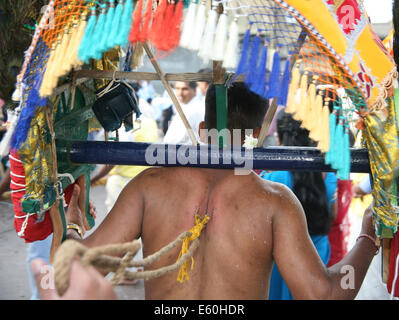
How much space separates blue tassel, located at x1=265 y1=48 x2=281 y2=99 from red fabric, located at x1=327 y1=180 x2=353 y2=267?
6.66 feet

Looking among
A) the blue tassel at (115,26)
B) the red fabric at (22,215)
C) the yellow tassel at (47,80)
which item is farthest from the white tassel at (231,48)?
the red fabric at (22,215)

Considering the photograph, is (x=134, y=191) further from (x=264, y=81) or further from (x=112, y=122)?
(x=264, y=81)

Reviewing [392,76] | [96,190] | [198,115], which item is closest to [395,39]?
[392,76]

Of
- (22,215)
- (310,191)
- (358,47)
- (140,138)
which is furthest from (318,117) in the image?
(140,138)

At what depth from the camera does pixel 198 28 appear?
1378 millimetres

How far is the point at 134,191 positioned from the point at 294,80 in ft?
2.57

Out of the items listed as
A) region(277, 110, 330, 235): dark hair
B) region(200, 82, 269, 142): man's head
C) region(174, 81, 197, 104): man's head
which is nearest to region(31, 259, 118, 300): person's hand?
region(200, 82, 269, 142): man's head

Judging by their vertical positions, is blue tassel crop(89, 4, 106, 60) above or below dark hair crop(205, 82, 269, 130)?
above

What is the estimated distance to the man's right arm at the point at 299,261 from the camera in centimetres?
174

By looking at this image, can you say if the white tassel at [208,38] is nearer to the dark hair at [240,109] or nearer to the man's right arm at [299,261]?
the dark hair at [240,109]

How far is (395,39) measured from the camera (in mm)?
1863

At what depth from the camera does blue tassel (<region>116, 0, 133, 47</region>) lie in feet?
4.64

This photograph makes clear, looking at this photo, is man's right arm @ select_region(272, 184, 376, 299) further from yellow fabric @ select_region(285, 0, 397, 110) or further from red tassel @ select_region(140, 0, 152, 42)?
red tassel @ select_region(140, 0, 152, 42)

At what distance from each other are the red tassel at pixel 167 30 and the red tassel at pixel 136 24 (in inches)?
3.2
